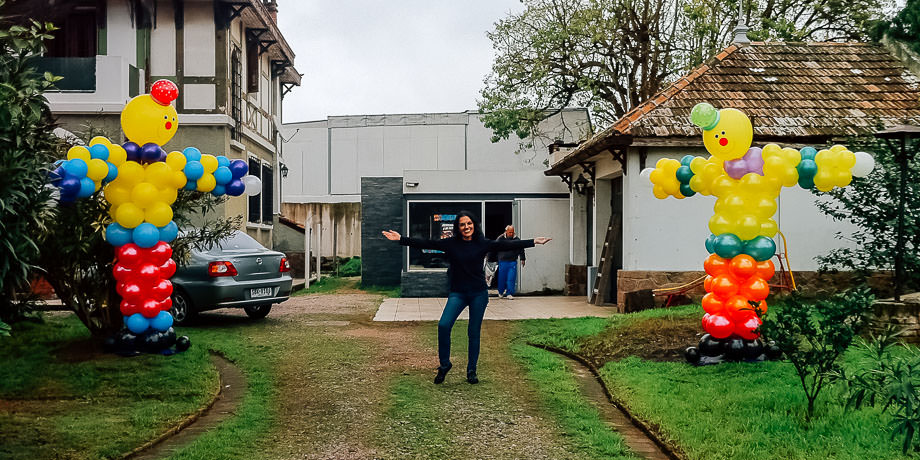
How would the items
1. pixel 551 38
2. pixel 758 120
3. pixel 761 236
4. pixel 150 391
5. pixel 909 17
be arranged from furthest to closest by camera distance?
pixel 551 38 → pixel 909 17 → pixel 758 120 → pixel 761 236 → pixel 150 391

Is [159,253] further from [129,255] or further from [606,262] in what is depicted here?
[606,262]

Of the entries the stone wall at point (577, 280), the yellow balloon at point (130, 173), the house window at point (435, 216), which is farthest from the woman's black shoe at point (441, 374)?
the house window at point (435, 216)

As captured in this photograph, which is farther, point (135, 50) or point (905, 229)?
point (135, 50)

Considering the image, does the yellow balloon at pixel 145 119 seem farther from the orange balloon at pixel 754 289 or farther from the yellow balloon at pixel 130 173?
the orange balloon at pixel 754 289

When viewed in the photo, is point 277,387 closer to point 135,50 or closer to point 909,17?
point 135,50

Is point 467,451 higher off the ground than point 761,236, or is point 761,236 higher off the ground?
point 761,236

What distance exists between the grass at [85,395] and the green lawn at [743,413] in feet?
13.0

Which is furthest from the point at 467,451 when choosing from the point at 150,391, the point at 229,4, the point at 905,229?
the point at 229,4

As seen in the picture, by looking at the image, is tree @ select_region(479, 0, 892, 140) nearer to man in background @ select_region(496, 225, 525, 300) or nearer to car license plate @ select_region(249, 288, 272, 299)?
man in background @ select_region(496, 225, 525, 300)

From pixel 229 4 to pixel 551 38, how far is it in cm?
891

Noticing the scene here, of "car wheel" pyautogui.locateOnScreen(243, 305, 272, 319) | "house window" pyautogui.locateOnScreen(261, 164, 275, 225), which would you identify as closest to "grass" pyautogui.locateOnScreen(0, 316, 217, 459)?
"car wheel" pyautogui.locateOnScreen(243, 305, 272, 319)

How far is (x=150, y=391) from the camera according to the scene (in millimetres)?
7242

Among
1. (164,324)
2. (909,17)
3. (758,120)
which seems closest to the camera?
(164,324)

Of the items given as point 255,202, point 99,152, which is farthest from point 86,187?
point 255,202
